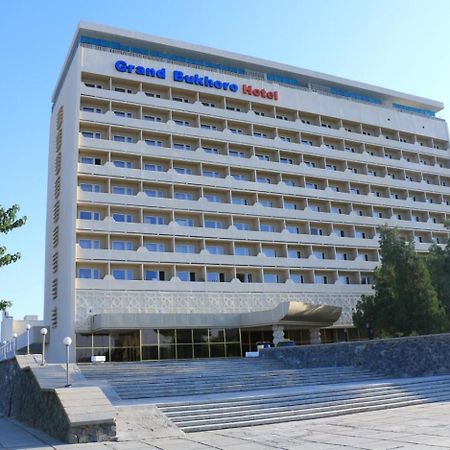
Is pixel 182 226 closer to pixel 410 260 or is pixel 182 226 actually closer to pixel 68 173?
pixel 68 173

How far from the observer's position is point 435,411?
52.2 ft

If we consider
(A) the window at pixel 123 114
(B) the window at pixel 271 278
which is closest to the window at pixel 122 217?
(A) the window at pixel 123 114

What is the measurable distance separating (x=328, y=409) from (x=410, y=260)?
24.3 metres

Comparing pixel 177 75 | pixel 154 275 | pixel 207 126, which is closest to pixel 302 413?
pixel 154 275

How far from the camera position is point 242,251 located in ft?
153

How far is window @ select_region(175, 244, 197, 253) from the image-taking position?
44156mm

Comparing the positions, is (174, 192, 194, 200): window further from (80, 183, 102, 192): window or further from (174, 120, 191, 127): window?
(80, 183, 102, 192): window

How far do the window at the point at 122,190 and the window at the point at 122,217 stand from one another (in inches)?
76.8

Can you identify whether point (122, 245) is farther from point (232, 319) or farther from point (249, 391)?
point (249, 391)

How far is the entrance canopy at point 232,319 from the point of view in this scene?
37.0 m

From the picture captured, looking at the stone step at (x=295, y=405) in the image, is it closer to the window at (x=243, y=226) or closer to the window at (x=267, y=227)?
the window at (x=243, y=226)

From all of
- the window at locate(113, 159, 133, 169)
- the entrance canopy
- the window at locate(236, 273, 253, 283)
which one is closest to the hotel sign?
the window at locate(113, 159, 133, 169)

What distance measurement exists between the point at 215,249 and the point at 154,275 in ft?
20.5

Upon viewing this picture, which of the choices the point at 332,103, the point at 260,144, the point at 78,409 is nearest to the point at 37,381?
the point at 78,409
